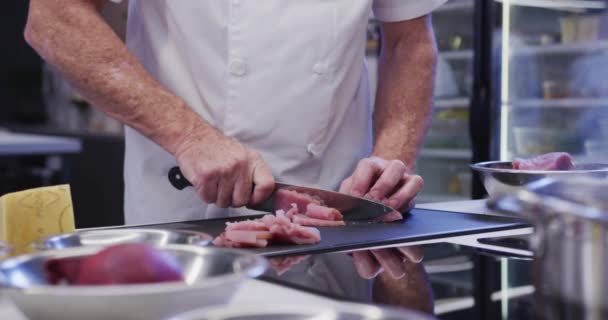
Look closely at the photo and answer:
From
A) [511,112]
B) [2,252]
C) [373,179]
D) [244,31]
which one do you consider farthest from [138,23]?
[511,112]

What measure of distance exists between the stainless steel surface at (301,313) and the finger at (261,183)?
79 centimetres

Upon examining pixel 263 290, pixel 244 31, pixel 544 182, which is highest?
pixel 244 31

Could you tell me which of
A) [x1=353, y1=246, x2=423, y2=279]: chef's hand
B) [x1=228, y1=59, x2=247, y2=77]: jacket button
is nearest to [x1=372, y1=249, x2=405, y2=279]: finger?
[x1=353, y1=246, x2=423, y2=279]: chef's hand

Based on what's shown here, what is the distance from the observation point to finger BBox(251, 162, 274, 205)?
4.78 ft

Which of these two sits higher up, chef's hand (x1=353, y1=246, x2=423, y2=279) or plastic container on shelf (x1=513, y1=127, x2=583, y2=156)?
plastic container on shelf (x1=513, y1=127, x2=583, y2=156)

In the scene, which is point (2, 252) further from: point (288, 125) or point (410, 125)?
point (410, 125)

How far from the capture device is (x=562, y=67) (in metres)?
3.94

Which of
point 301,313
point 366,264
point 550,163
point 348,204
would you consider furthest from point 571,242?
point 550,163

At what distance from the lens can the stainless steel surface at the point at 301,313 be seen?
62 cm

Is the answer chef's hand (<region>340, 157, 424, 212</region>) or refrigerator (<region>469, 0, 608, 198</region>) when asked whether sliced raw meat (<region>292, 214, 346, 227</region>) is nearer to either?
chef's hand (<region>340, 157, 424, 212</region>)

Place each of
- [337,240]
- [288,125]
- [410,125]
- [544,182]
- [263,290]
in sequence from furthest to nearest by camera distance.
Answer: [410,125], [288,125], [337,240], [263,290], [544,182]

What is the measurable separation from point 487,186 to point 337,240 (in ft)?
1.56

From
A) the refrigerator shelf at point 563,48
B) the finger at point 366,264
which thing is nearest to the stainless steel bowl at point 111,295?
the finger at point 366,264

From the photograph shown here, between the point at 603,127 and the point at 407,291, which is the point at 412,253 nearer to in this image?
the point at 407,291
